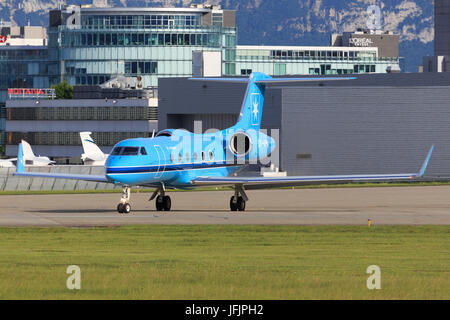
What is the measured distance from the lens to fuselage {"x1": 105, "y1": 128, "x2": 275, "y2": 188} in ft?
144

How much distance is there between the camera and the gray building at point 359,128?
8756 centimetres

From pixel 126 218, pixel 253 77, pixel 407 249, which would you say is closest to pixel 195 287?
pixel 407 249

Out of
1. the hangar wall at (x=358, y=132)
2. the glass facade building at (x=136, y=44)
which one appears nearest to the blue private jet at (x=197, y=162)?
the hangar wall at (x=358, y=132)

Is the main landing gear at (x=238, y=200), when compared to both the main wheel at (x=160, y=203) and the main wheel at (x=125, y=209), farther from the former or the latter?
the main wheel at (x=125, y=209)

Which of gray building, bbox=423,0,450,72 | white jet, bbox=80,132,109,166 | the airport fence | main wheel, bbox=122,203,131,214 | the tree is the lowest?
main wheel, bbox=122,203,131,214

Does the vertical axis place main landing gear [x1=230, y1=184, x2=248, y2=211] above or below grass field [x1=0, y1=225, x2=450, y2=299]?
above

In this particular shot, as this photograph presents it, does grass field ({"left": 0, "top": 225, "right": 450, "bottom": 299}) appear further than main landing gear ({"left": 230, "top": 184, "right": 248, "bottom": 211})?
No

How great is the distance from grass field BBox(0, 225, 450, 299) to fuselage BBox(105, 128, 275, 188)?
6.35 metres

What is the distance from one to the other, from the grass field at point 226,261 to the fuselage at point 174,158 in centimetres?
635

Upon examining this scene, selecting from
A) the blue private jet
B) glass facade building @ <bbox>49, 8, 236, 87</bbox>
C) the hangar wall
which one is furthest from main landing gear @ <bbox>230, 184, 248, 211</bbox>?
glass facade building @ <bbox>49, 8, 236, 87</bbox>

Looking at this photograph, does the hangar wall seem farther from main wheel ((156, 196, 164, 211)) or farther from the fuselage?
main wheel ((156, 196, 164, 211))

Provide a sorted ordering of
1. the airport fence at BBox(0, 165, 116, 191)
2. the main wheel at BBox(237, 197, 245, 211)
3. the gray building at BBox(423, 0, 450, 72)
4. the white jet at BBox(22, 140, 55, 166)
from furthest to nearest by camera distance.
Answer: the gray building at BBox(423, 0, 450, 72)
the white jet at BBox(22, 140, 55, 166)
the airport fence at BBox(0, 165, 116, 191)
the main wheel at BBox(237, 197, 245, 211)

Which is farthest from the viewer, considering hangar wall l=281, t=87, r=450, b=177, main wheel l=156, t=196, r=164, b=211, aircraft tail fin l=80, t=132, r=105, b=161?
aircraft tail fin l=80, t=132, r=105, b=161

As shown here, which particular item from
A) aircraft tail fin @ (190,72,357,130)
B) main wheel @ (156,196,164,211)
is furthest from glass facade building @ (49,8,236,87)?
main wheel @ (156,196,164,211)
